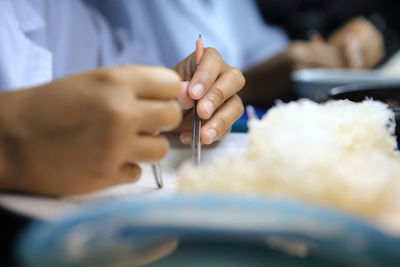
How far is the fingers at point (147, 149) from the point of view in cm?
25

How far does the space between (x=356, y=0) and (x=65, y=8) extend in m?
1.65

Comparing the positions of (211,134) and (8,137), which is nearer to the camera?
(8,137)

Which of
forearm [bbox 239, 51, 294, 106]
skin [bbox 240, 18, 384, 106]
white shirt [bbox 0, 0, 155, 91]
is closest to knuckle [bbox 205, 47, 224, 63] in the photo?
white shirt [bbox 0, 0, 155, 91]

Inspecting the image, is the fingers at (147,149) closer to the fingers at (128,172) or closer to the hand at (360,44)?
the fingers at (128,172)

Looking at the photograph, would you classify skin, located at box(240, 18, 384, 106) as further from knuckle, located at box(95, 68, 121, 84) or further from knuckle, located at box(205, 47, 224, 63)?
knuckle, located at box(95, 68, 121, 84)

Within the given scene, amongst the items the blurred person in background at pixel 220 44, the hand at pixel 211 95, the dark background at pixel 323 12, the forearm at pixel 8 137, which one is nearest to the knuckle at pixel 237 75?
the hand at pixel 211 95

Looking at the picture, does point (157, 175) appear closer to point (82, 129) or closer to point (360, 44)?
point (82, 129)

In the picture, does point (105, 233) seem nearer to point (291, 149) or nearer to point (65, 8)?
point (291, 149)

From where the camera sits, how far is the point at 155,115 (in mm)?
253

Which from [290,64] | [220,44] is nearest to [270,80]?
[290,64]

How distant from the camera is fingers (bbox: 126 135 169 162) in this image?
254mm

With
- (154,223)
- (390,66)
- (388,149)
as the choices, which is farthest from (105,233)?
(390,66)

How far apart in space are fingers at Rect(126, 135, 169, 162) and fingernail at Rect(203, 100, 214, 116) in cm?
14

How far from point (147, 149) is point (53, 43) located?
1.95ft
